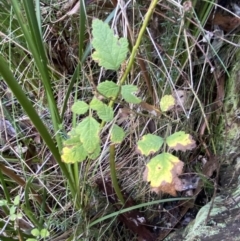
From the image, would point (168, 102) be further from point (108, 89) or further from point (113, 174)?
point (113, 174)

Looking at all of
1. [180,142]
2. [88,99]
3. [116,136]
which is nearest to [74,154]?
[116,136]

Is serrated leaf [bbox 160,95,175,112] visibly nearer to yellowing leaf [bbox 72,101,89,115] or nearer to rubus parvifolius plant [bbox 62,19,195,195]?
rubus parvifolius plant [bbox 62,19,195,195]

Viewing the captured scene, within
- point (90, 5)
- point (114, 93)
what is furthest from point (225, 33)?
point (114, 93)

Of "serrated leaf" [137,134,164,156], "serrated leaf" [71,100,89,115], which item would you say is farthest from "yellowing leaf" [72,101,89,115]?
"serrated leaf" [137,134,164,156]

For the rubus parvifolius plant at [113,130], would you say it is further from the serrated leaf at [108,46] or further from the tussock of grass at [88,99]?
the tussock of grass at [88,99]


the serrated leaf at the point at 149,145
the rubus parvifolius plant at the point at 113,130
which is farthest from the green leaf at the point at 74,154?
the serrated leaf at the point at 149,145
